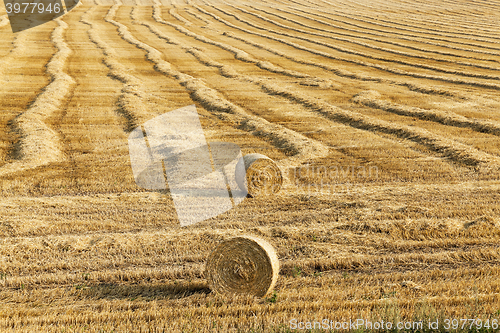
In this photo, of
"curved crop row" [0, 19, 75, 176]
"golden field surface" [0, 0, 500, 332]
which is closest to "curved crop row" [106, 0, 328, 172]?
"golden field surface" [0, 0, 500, 332]

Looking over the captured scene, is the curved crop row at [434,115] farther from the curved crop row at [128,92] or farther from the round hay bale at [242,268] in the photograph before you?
the round hay bale at [242,268]

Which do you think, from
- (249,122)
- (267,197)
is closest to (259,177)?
(267,197)

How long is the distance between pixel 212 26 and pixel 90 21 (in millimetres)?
12676

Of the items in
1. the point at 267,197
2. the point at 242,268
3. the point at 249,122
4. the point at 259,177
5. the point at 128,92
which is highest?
the point at 242,268

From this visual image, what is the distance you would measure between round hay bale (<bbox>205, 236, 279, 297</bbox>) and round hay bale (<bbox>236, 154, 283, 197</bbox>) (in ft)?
13.5

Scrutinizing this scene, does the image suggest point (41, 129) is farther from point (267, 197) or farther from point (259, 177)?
point (267, 197)

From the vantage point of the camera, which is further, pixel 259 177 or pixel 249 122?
pixel 249 122

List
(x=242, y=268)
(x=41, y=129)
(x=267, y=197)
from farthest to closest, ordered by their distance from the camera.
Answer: (x=41, y=129), (x=267, y=197), (x=242, y=268)

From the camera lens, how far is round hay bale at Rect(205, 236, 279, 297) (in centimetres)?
698

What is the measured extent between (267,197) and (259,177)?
0.50 m

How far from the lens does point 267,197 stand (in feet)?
36.8

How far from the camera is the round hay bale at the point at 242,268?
22.9 feet

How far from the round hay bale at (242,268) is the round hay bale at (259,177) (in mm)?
4127

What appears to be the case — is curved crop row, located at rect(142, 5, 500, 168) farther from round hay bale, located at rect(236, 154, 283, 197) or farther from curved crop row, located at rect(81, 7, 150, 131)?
curved crop row, located at rect(81, 7, 150, 131)
